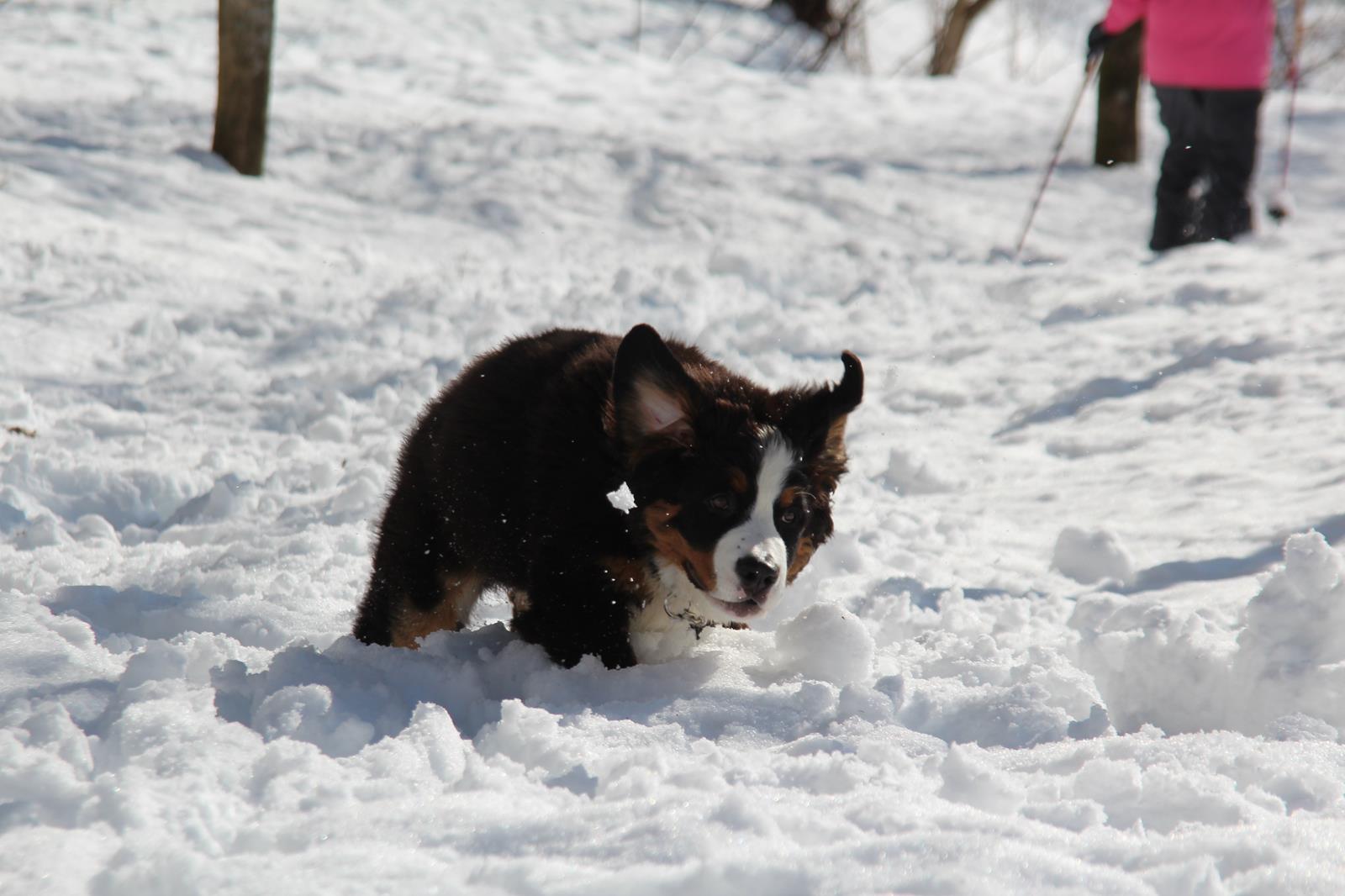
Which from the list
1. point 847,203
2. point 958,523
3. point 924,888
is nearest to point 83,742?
point 924,888

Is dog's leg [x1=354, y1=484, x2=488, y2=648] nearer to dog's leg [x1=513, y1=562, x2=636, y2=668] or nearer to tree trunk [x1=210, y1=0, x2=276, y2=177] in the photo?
dog's leg [x1=513, y1=562, x2=636, y2=668]

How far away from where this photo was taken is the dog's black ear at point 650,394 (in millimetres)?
3688

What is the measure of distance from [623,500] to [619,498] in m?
0.01

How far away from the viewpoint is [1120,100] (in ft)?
43.3

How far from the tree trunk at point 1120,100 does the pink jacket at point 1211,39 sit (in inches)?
126

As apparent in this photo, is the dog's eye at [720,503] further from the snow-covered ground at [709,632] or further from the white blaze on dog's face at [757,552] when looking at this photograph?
the snow-covered ground at [709,632]

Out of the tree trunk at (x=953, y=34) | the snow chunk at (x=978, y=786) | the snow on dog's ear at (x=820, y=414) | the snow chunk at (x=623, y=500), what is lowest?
the snow chunk at (x=978, y=786)

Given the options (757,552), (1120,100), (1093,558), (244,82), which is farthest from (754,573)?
(1120,100)

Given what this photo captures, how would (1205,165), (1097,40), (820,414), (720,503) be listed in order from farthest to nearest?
(1205,165), (1097,40), (820,414), (720,503)

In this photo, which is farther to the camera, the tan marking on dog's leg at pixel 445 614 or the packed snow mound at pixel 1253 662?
the tan marking on dog's leg at pixel 445 614

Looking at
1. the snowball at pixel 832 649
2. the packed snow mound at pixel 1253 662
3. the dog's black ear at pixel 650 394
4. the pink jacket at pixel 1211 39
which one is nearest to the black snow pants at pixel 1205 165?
the pink jacket at pixel 1211 39

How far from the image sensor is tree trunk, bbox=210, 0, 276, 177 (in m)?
9.58

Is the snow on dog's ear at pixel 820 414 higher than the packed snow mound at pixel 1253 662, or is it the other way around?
the snow on dog's ear at pixel 820 414

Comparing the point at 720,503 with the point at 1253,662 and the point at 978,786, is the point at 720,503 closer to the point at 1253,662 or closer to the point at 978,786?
the point at 978,786
